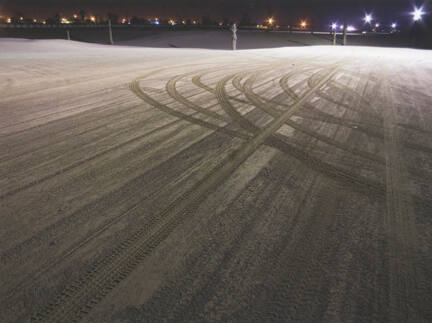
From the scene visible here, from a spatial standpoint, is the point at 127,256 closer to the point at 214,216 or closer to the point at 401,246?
the point at 214,216

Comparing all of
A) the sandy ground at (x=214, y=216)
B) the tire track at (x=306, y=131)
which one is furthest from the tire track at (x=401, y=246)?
the tire track at (x=306, y=131)

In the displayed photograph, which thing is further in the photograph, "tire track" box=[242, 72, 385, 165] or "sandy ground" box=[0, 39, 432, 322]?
"tire track" box=[242, 72, 385, 165]

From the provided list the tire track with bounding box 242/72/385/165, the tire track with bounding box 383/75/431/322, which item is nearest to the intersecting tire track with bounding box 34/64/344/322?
the tire track with bounding box 383/75/431/322

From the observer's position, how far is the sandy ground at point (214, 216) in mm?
2080

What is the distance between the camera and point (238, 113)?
6.49 meters

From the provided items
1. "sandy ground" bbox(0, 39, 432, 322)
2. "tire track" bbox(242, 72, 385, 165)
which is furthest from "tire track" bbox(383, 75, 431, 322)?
"tire track" bbox(242, 72, 385, 165)

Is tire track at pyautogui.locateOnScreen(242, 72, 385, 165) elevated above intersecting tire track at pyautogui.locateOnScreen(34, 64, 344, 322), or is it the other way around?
tire track at pyautogui.locateOnScreen(242, 72, 385, 165)

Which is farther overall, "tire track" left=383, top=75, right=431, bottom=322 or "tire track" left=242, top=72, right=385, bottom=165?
"tire track" left=242, top=72, right=385, bottom=165

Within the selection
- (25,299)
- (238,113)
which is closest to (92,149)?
(25,299)

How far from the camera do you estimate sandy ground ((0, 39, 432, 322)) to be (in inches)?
81.9

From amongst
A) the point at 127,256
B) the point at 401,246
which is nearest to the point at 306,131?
the point at 401,246

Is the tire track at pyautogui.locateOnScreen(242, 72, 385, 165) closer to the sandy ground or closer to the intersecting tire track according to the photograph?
the sandy ground

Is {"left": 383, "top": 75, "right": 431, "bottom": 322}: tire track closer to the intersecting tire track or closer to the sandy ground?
the sandy ground

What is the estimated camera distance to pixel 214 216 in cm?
298
